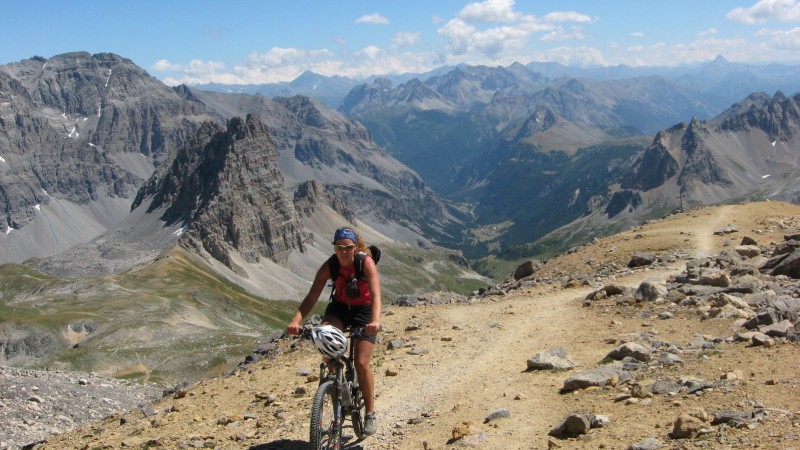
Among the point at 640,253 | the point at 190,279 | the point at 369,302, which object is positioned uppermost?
the point at 369,302

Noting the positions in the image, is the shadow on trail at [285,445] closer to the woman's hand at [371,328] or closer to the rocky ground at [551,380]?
the rocky ground at [551,380]

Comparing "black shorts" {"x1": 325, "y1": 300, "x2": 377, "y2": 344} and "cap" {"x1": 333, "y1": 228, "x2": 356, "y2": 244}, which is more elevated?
"cap" {"x1": 333, "y1": 228, "x2": 356, "y2": 244}

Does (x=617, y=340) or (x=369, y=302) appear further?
(x=617, y=340)

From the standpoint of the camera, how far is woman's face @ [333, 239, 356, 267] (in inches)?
601

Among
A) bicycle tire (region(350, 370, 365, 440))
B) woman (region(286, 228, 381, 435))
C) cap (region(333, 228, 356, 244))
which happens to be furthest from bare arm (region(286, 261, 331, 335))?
bicycle tire (region(350, 370, 365, 440))

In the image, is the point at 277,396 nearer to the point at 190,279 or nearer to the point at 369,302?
the point at 369,302

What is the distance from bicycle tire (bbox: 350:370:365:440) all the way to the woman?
0.14 m

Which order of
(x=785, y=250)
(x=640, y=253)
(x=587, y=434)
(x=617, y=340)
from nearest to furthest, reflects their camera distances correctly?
1. (x=587, y=434)
2. (x=617, y=340)
3. (x=785, y=250)
4. (x=640, y=253)

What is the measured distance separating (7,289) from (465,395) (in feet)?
573

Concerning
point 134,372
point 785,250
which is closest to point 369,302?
point 785,250

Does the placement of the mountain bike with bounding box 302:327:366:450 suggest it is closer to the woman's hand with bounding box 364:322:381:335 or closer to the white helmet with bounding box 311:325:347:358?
the woman's hand with bounding box 364:322:381:335

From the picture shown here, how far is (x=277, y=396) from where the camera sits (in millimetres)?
21469

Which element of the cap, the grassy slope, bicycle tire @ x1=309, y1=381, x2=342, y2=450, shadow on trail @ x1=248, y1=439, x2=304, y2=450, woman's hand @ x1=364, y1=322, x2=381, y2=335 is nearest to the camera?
bicycle tire @ x1=309, y1=381, x2=342, y2=450

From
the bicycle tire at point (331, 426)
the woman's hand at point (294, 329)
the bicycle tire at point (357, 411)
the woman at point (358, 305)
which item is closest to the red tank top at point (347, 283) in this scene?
the woman at point (358, 305)
